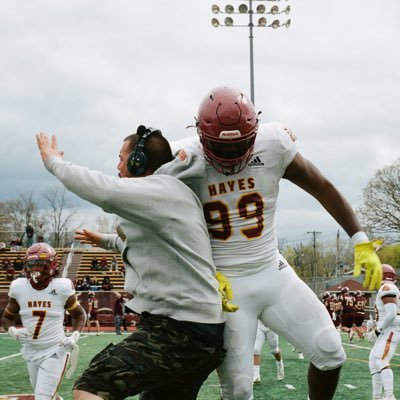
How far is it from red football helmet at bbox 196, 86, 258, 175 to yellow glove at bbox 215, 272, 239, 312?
25.2 inches

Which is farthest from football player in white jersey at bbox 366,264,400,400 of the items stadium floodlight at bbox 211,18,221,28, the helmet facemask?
stadium floodlight at bbox 211,18,221,28

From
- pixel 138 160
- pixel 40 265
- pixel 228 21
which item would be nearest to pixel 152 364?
pixel 138 160

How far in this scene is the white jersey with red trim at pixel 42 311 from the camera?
682 cm

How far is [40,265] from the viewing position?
275 inches

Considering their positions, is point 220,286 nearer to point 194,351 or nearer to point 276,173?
point 194,351

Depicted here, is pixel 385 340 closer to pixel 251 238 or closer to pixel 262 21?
pixel 251 238

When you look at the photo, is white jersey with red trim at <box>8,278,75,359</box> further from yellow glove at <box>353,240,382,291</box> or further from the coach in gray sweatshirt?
yellow glove at <box>353,240,382,291</box>

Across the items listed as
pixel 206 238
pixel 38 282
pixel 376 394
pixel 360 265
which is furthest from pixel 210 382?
pixel 206 238

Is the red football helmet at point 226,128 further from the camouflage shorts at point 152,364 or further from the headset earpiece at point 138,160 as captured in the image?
the camouflage shorts at point 152,364

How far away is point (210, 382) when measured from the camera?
9.78 metres

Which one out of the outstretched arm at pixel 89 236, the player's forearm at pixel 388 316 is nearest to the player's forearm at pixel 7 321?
the outstretched arm at pixel 89 236

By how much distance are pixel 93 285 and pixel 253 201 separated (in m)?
28.8

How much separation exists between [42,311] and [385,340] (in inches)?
184

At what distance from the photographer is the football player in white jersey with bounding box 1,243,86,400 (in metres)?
6.72
